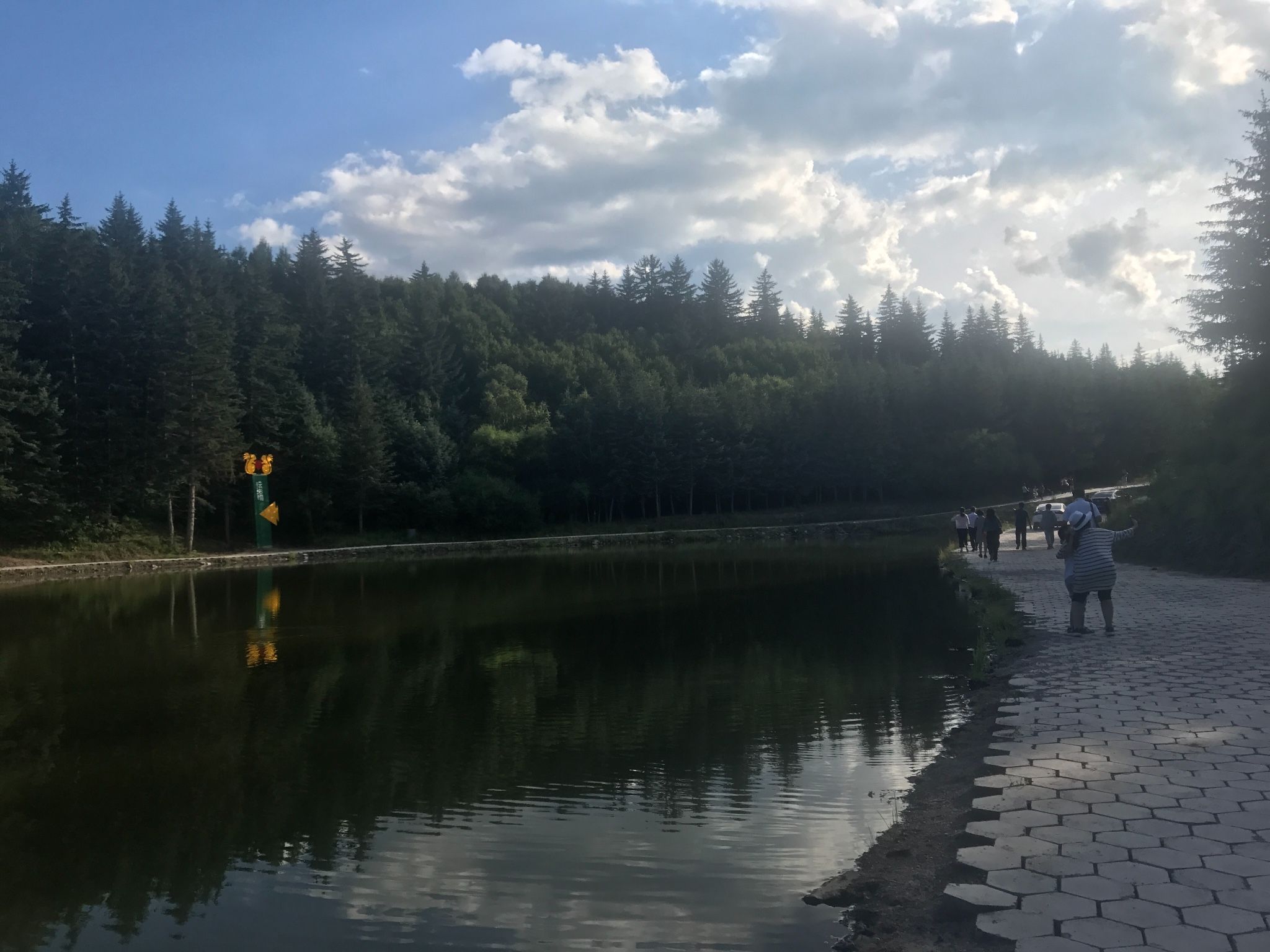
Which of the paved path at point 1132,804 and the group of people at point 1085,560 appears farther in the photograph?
the group of people at point 1085,560

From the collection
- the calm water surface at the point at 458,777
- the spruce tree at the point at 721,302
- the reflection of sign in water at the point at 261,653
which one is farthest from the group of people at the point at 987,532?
the spruce tree at the point at 721,302

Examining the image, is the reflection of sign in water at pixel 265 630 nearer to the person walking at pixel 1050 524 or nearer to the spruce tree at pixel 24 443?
the spruce tree at pixel 24 443

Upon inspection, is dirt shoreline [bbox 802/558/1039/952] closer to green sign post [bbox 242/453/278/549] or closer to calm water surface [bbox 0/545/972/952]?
calm water surface [bbox 0/545/972/952]

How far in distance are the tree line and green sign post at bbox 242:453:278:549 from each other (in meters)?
1.26

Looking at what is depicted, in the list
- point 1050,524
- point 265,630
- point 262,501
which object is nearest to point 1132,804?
point 265,630

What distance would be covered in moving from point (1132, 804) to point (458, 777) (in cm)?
464

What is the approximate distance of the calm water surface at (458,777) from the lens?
4996 mm

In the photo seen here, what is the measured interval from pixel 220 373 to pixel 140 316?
4.20 m

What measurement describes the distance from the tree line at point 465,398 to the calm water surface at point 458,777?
770 inches

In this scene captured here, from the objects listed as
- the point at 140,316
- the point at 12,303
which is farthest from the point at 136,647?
the point at 140,316

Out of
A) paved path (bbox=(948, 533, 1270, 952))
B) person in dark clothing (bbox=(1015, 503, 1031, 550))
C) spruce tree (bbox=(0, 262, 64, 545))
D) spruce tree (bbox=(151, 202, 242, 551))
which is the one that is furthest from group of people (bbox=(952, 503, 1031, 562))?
spruce tree (bbox=(0, 262, 64, 545))

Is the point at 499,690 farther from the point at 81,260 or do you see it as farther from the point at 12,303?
the point at 81,260

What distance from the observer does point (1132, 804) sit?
207 inches

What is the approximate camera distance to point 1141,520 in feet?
77.2
